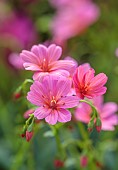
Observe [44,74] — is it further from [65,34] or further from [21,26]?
[21,26]

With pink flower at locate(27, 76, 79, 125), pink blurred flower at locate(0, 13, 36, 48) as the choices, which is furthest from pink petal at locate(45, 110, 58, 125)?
pink blurred flower at locate(0, 13, 36, 48)

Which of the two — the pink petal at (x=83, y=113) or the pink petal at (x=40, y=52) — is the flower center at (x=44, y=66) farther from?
the pink petal at (x=83, y=113)

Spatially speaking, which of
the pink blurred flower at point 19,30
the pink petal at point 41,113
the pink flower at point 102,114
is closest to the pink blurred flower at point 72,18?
the pink blurred flower at point 19,30

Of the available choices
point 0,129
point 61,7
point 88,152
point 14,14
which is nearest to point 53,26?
point 61,7

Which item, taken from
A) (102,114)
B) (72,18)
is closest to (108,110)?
(102,114)

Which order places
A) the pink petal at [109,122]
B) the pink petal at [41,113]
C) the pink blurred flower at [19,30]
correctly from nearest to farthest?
the pink petal at [41,113], the pink petal at [109,122], the pink blurred flower at [19,30]

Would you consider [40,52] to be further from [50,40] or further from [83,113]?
[50,40]

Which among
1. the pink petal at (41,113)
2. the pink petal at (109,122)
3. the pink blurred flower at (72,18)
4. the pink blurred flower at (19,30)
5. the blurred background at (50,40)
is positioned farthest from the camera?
the pink blurred flower at (19,30)
